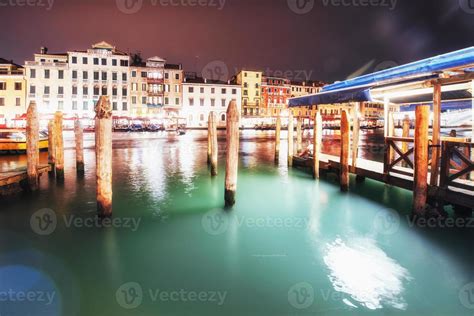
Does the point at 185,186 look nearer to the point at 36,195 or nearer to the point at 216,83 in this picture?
the point at 36,195

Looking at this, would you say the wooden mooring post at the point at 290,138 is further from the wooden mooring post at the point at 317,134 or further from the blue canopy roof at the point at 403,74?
the blue canopy roof at the point at 403,74

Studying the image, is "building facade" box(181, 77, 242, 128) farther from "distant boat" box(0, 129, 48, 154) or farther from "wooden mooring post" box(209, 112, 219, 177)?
"wooden mooring post" box(209, 112, 219, 177)

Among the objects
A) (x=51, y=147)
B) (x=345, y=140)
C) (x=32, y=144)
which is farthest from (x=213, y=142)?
(x=32, y=144)

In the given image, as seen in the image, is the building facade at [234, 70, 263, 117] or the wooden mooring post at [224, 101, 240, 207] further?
the building facade at [234, 70, 263, 117]

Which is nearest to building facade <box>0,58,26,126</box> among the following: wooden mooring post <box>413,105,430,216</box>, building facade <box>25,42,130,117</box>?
building facade <box>25,42,130,117</box>

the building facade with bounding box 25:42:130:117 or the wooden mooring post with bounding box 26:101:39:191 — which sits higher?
the building facade with bounding box 25:42:130:117

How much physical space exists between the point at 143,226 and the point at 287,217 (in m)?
4.01

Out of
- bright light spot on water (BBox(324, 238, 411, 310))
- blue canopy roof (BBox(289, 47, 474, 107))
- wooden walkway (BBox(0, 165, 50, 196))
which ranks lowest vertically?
bright light spot on water (BBox(324, 238, 411, 310))

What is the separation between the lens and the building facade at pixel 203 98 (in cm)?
6281

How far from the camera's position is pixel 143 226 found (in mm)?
8828

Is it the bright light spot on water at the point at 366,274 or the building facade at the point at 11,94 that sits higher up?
the building facade at the point at 11,94

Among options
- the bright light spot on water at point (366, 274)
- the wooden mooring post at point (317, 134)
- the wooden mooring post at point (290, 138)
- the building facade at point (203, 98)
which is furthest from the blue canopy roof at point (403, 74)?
the building facade at point (203, 98)

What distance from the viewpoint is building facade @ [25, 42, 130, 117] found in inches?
2092

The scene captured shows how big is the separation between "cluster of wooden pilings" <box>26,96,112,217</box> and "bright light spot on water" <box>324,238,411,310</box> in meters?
5.34
